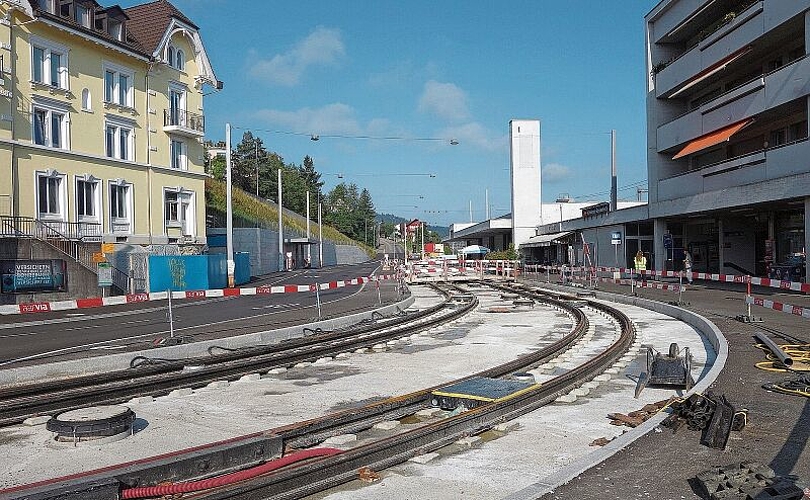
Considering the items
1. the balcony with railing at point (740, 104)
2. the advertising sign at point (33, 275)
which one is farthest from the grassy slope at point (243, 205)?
the balcony with railing at point (740, 104)

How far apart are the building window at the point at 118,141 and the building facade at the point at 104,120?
0.17ft

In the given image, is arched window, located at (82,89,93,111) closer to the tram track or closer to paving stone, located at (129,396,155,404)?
paving stone, located at (129,396,155,404)

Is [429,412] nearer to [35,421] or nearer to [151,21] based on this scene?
[35,421]

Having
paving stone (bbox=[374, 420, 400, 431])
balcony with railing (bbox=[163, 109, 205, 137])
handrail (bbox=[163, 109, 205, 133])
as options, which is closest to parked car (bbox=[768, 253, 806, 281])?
paving stone (bbox=[374, 420, 400, 431])

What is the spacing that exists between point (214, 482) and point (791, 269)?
28.6 meters

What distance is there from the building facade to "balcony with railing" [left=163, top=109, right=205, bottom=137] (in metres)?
0.07

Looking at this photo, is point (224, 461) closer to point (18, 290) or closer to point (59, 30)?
point (18, 290)

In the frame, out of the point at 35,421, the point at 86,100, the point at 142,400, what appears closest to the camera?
the point at 35,421

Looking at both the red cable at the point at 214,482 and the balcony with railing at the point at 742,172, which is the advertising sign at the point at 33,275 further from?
the balcony with railing at the point at 742,172

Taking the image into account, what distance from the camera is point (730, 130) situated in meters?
31.5

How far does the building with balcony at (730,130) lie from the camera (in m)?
27.9

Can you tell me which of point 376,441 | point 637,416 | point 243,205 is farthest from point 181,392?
point 243,205

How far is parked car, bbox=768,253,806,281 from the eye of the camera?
28469 millimetres

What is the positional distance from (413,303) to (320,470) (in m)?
20.6
